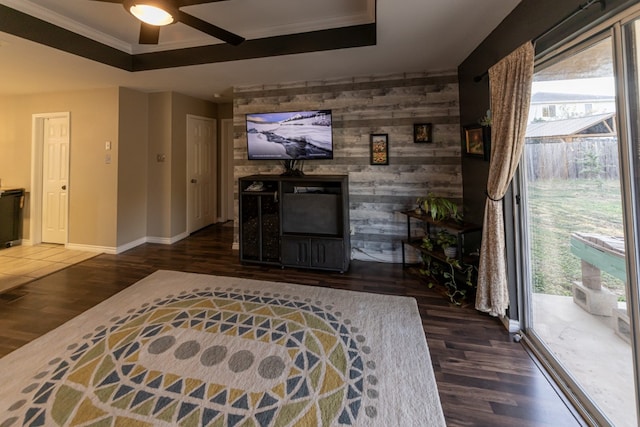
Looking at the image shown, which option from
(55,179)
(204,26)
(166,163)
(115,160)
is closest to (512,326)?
(204,26)

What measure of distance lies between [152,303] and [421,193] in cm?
323

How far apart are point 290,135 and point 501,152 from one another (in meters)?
2.57

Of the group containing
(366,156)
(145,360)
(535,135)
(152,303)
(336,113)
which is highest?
(336,113)

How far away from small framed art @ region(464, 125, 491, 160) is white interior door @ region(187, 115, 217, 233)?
4.38 metres

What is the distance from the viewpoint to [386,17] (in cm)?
222

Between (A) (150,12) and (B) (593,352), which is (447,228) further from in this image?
(A) (150,12)

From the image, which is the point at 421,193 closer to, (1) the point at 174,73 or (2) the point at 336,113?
(2) the point at 336,113

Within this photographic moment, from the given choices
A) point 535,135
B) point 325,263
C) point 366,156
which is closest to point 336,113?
point 366,156

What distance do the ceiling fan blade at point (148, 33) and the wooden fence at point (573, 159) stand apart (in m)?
2.94

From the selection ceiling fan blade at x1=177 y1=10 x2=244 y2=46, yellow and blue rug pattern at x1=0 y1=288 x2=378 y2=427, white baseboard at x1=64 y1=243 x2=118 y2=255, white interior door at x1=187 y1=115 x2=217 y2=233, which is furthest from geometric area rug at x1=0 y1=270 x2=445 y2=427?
white interior door at x1=187 y1=115 x2=217 y2=233

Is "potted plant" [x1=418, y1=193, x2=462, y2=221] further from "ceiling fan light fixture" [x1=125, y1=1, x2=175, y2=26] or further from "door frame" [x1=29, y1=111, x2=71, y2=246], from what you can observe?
"door frame" [x1=29, y1=111, x2=71, y2=246]

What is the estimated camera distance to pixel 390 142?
12.0 feet

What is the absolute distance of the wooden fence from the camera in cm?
143

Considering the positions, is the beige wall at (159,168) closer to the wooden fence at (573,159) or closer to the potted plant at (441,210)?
the potted plant at (441,210)
